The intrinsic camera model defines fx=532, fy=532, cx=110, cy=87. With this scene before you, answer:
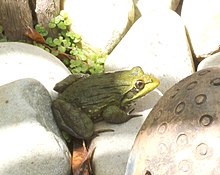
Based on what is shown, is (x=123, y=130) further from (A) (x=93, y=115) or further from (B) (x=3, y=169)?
(B) (x=3, y=169)

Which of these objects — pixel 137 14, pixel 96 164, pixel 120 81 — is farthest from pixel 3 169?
pixel 137 14

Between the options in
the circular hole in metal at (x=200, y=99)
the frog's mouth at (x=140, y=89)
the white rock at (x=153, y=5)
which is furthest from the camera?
the white rock at (x=153, y=5)

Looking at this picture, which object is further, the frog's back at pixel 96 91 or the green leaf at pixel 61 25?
the green leaf at pixel 61 25

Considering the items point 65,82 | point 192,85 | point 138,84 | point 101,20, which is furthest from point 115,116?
point 192,85

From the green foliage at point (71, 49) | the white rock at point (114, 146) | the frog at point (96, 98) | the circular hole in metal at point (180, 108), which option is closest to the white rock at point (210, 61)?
the frog at point (96, 98)

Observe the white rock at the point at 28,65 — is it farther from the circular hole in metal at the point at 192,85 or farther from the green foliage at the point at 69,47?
the circular hole in metal at the point at 192,85

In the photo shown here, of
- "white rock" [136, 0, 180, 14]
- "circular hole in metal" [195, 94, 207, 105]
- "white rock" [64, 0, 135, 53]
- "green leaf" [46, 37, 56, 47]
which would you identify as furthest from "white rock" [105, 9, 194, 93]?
"circular hole in metal" [195, 94, 207, 105]
